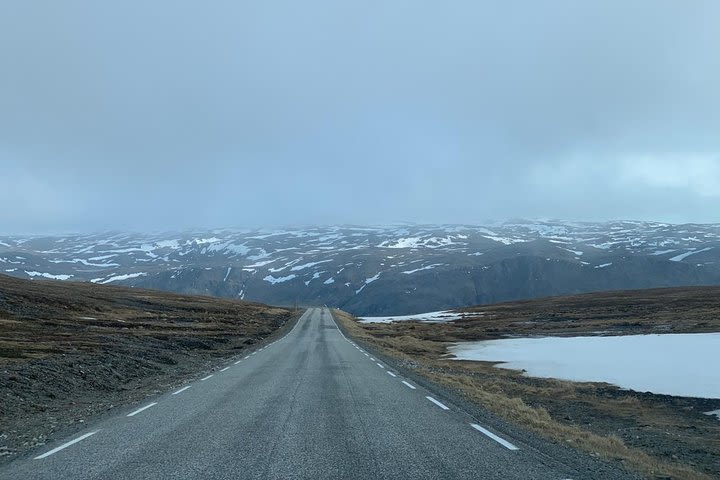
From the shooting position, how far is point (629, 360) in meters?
36.0

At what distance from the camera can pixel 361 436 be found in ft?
38.0

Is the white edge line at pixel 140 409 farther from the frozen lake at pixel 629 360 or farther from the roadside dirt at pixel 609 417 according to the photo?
the frozen lake at pixel 629 360

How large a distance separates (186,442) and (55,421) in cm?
576

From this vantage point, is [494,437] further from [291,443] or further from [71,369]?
[71,369]

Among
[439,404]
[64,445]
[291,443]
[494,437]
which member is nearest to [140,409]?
[64,445]

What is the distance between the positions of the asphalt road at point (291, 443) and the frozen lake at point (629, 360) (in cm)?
1535

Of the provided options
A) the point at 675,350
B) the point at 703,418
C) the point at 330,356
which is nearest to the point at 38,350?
the point at 330,356

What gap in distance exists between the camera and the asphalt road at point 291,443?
8953mm

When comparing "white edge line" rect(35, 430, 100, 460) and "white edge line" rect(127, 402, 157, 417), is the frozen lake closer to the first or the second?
"white edge line" rect(127, 402, 157, 417)

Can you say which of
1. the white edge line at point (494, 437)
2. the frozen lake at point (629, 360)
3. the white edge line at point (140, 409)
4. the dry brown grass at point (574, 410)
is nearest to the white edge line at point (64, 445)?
the white edge line at point (140, 409)

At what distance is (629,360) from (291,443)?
3137 centimetres

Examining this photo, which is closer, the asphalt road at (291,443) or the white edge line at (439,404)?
the asphalt road at (291,443)

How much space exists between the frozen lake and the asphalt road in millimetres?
A: 15354

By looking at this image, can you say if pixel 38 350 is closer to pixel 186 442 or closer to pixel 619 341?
pixel 186 442
